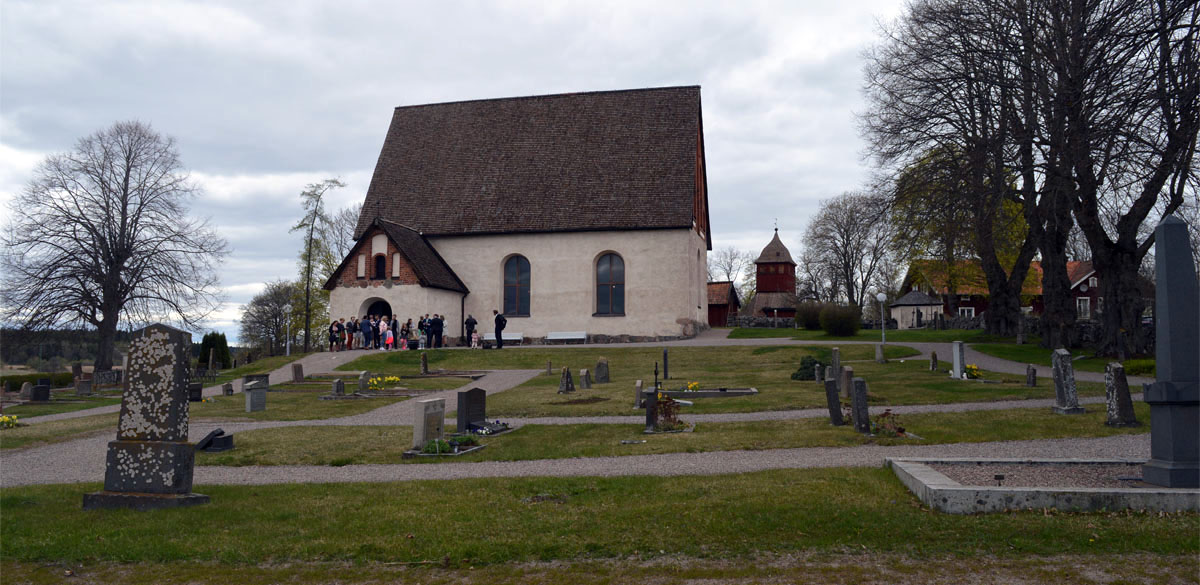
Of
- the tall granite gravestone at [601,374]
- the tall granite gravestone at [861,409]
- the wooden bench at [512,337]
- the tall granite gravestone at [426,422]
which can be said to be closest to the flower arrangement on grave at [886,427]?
the tall granite gravestone at [861,409]

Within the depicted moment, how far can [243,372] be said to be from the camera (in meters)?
34.6

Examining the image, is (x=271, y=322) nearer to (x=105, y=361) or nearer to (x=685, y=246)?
(x=105, y=361)

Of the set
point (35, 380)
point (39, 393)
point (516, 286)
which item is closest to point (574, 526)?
point (39, 393)

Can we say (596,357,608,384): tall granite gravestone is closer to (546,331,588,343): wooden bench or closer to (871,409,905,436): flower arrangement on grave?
(871,409,905,436): flower arrangement on grave

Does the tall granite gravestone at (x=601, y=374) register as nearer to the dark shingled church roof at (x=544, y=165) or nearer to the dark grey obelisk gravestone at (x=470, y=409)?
the dark grey obelisk gravestone at (x=470, y=409)

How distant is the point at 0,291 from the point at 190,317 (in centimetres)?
741

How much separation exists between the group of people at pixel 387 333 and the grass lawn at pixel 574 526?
28.5 m

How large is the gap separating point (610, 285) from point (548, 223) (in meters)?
4.59

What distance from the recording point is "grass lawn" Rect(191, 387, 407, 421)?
1836cm

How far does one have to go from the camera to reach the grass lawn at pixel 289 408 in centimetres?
1836

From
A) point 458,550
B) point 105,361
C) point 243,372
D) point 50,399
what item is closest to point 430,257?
point 243,372

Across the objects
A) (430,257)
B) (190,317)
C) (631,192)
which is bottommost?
(190,317)

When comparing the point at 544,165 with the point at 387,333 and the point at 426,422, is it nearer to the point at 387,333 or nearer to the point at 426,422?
the point at 387,333

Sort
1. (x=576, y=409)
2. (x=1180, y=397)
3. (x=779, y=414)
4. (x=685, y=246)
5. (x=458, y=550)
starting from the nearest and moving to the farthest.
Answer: (x=458, y=550), (x=1180, y=397), (x=779, y=414), (x=576, y=409), (x=685, y=246)
